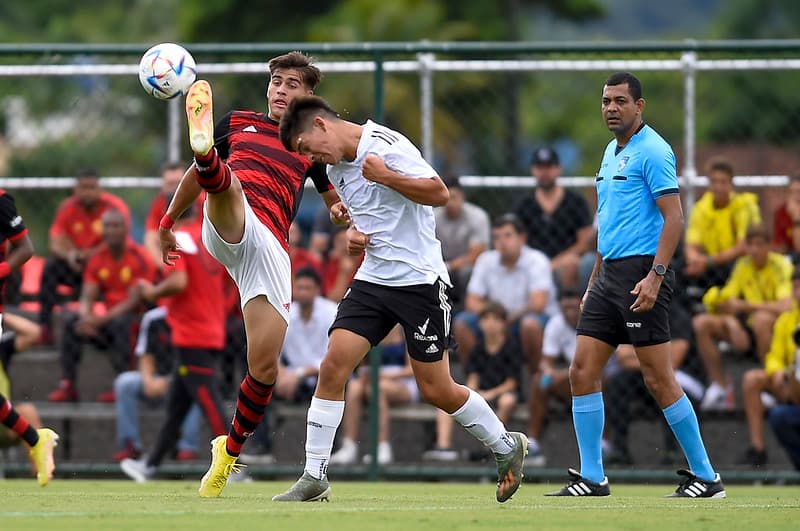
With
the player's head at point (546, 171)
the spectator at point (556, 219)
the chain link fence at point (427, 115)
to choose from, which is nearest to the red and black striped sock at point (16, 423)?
the chain link fence at point (427, 115)

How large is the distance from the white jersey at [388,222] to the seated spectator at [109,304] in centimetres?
528

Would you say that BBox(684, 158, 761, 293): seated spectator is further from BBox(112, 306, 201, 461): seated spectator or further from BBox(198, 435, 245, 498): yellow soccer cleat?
BBox(198, 435, 245, 498): yellow soccer cleat

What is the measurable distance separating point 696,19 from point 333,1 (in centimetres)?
5811

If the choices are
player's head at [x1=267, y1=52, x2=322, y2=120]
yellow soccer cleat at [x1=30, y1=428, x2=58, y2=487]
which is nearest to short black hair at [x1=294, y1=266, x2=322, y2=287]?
yellow soccer cleat at [x1=30, y1=428, x2=58, y2=487]

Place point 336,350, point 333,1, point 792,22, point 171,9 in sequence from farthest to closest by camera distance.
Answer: point 792,22
point 171,9
point 333,1
point 336,350

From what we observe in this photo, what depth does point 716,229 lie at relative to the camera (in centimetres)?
1248

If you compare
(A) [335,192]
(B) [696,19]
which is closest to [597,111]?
(A) [335,192]

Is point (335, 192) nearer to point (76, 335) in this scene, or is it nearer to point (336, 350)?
point (336, 350)

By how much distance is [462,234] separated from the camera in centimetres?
1308

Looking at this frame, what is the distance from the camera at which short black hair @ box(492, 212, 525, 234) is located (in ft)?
41.3

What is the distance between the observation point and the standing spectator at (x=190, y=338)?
11672 millimetres

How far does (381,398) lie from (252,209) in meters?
4.43

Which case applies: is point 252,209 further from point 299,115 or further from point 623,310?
point 623,310

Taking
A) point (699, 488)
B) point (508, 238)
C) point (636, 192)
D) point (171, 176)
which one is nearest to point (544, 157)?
point (508, 238)
